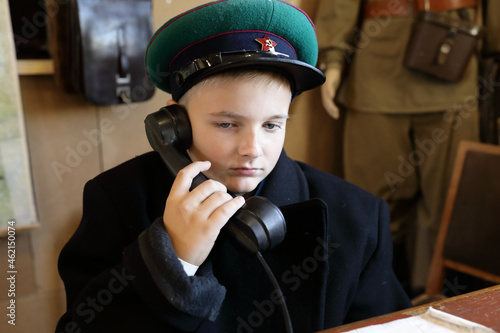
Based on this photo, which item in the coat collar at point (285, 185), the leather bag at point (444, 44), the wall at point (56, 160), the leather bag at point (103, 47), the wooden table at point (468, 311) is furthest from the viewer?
the leather bag at point (444, 44)

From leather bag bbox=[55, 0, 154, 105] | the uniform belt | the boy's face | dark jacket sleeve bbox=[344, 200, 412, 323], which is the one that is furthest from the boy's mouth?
the uniform belt

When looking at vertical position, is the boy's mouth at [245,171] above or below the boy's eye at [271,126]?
below

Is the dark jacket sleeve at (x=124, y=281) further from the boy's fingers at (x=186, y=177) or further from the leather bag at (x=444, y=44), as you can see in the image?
the leather bag at (x=444, y=44)

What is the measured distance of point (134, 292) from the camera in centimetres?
70

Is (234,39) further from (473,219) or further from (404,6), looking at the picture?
(404,6)

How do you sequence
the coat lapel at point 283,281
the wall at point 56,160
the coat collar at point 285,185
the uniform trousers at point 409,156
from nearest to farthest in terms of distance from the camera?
the coat lapel at point 283,281 < the coat collar at point 285,185 < the wall at point 56,160 < the uniform trousers at point 409,156

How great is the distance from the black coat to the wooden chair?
2.07 ft

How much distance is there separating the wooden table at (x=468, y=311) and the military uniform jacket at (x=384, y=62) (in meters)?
1.30

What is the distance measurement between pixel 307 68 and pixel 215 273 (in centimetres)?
41

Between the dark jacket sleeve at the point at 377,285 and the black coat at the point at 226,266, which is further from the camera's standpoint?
the dark jacket sleeve at the point at 377,285

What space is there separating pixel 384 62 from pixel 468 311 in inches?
57.3

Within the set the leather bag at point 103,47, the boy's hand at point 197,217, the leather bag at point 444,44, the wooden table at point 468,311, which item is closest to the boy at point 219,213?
the boy's hand at point 197,217

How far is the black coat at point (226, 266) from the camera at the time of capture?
0.65 metres
